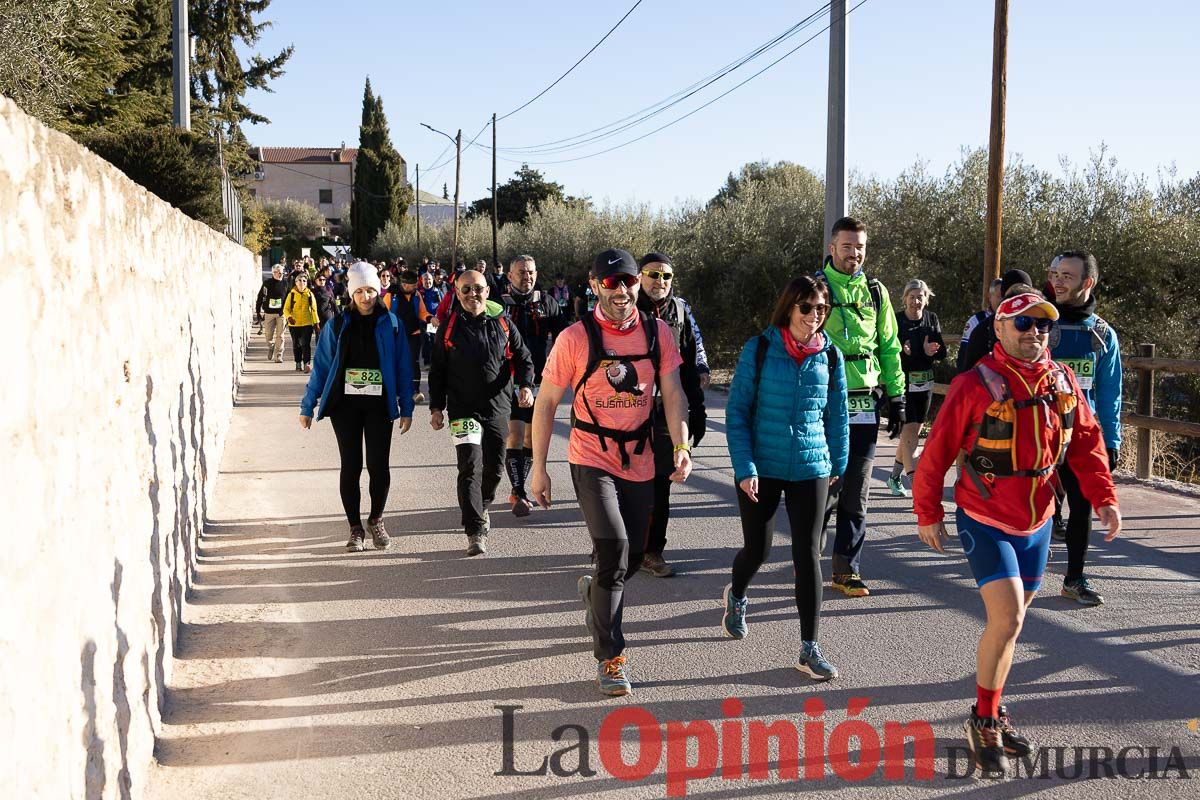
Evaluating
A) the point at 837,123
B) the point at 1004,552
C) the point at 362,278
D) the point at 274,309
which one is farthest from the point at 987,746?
the point at 274,309

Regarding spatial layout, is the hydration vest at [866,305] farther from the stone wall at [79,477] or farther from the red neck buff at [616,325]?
the stone wall at [79,477]

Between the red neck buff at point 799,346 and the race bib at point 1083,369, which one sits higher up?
the red neck buff at point 799,346

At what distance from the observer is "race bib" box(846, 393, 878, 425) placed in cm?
627

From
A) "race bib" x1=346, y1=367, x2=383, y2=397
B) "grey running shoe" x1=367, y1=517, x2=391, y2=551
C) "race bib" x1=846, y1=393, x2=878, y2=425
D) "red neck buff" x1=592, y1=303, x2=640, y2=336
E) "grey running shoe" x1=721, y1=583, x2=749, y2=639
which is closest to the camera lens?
"red neck buff" x1=592, y1=303, x2=640, y2=336

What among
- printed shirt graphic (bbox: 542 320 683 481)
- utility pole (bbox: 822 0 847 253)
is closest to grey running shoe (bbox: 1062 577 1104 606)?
printed shirt graphic (bbox: 542 320 683 481)

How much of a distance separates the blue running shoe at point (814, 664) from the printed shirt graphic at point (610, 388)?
1.08m

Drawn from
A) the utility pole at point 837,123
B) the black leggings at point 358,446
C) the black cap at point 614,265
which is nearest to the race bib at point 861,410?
the black cap at point 614,265

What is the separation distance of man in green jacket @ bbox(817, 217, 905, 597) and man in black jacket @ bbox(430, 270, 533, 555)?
2.43 meters

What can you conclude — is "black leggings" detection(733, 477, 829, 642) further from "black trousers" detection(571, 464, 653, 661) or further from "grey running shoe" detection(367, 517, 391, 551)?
"grey running shoe" detection(367, 517, 391, 551)

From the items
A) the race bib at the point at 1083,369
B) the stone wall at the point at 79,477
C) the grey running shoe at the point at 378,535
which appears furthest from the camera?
the grey running shoe at the point at 378,535

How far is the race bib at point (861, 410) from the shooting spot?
20.6ft

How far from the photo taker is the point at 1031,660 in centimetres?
528

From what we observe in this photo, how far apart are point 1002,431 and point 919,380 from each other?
5789 millimetres

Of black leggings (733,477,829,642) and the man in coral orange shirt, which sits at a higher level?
the man in coral orange shirt
